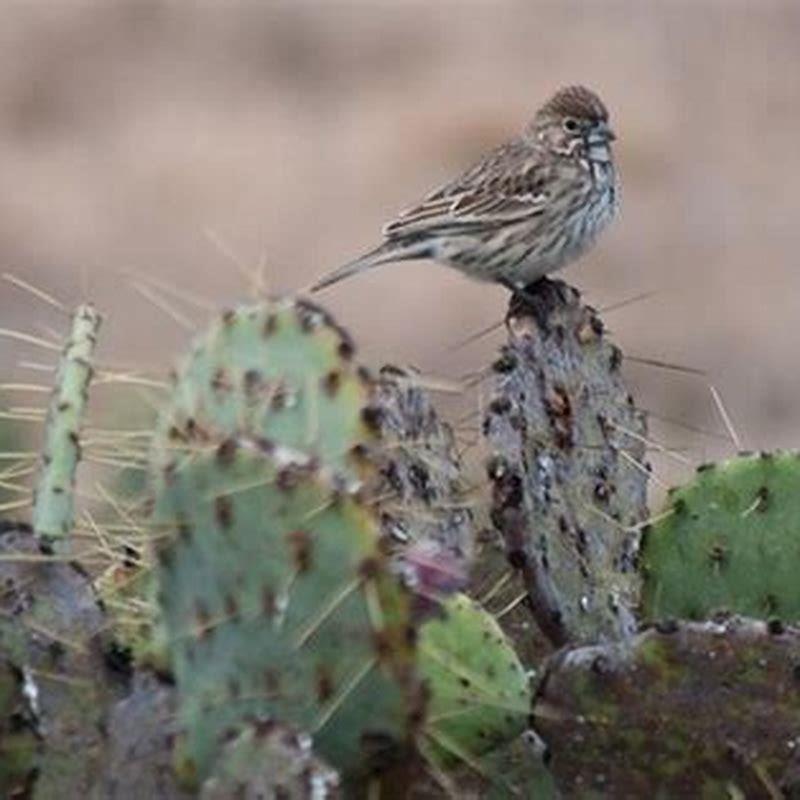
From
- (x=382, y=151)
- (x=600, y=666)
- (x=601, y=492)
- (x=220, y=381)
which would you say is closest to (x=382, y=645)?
(x=220, y=381)

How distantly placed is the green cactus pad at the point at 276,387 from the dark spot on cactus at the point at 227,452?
0.46 ft

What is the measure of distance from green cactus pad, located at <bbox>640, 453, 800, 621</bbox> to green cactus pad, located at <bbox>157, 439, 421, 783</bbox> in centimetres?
108

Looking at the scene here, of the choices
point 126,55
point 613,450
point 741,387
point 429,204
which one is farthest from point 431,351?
point 613,450

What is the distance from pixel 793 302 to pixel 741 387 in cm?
114

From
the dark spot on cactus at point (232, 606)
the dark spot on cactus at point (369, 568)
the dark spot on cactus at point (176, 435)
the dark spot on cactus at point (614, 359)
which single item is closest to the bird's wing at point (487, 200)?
the dark spot on cactus at point (614, 359)

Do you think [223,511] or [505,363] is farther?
[505,363]

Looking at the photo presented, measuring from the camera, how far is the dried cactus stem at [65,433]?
229 inches

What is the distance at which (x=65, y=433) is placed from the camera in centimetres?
586

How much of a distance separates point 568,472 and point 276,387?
3.55 ft

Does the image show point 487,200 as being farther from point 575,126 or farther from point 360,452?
point 360,452

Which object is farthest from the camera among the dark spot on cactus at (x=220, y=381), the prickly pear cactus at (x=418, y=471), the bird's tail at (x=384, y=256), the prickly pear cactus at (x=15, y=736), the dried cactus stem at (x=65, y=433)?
the bird's tail at (x=384, y=256)

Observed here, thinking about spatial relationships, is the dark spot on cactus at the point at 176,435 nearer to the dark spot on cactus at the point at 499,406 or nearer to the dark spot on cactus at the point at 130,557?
the dark spot on cactus at the point at 130,557

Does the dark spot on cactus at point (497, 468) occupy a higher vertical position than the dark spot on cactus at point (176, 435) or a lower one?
higher

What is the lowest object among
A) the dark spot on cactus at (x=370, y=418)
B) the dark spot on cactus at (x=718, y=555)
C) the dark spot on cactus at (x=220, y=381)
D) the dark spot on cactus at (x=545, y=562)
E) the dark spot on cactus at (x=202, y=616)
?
the dark spot on cactus at (x=202, y=616)
